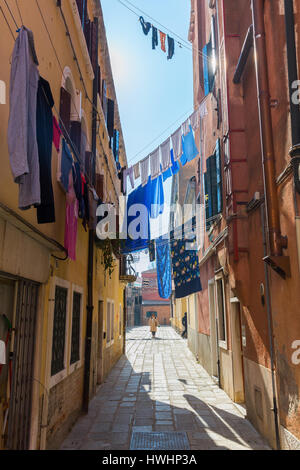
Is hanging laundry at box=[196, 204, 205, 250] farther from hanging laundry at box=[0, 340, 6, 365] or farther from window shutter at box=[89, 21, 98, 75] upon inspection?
hanging laundry at box=[0, 340, 6, 365]

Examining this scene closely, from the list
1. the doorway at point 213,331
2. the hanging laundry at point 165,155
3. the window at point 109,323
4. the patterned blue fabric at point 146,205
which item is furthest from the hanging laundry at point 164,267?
the hanging laundry at point 165,155

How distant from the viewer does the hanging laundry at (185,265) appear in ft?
38.7

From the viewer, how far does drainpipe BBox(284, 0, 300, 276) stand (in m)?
4.45

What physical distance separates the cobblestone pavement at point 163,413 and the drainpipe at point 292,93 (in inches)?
142

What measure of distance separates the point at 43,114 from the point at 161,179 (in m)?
5.98

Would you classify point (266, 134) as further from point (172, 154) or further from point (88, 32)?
point (88, 32)

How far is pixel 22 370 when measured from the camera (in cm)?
461

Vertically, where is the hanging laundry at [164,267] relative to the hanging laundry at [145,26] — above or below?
below

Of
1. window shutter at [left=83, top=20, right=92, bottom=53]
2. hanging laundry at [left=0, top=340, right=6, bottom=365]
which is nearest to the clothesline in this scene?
window shutter at [left=83, top=20, right=92, bottom=53]

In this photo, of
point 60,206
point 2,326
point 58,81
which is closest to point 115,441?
point 2,326

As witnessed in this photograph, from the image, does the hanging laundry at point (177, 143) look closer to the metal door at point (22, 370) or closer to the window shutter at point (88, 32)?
the window shutter at point (88, 32)

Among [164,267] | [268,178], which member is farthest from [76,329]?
[164,267]

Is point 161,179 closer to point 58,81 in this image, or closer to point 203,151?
point 203,151

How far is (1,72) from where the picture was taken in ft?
12.4
